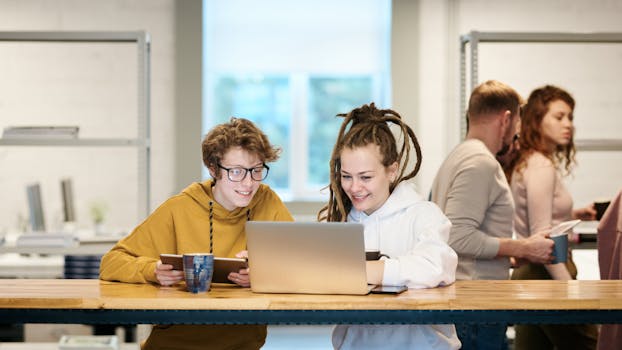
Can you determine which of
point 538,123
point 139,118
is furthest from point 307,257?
point 139,118

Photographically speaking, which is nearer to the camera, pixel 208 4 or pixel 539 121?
pixel 539 121

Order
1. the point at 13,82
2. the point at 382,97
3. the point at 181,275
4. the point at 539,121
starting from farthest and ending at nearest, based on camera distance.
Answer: the point at 382,97 < the point at 13,82 < the point at 539,121 < the point at 181,275

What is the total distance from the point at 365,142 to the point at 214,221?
522 mm

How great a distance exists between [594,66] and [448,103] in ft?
3.25

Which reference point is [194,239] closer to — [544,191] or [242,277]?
[242,277]

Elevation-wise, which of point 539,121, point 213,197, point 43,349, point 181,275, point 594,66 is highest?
point 594,66

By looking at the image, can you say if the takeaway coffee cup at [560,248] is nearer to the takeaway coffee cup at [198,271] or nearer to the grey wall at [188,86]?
the takeaway coffee cup at [198,271]

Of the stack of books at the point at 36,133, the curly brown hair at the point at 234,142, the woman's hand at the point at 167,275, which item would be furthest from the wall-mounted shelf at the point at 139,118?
the woman's hand at the point at 167,275

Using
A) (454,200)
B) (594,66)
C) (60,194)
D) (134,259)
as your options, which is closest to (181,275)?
(134,259)

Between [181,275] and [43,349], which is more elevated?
[181,275]

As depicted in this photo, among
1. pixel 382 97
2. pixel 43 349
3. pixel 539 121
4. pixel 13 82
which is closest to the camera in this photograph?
pixel 539 121

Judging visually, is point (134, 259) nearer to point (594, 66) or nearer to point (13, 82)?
point (13, 82)

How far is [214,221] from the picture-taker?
2617 millimetres

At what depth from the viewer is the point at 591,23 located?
6.01 metres
